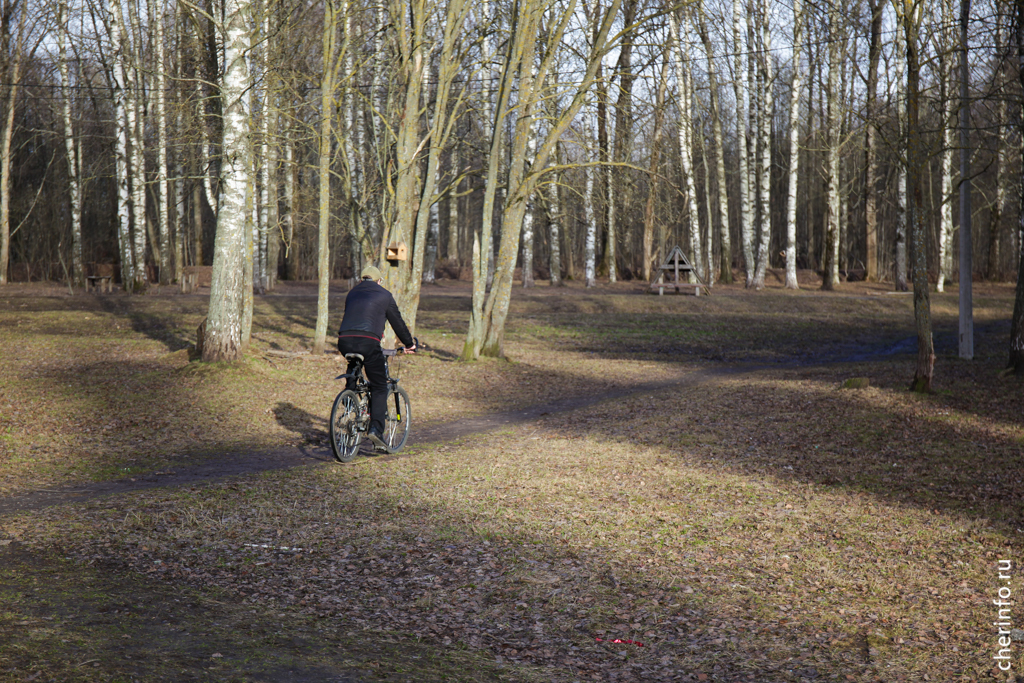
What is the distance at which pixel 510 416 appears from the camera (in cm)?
1277

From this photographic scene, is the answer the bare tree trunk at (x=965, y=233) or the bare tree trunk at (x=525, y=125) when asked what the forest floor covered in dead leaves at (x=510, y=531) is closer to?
the bare tree trunk at (x=965, y=233)

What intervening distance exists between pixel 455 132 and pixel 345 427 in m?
16.9

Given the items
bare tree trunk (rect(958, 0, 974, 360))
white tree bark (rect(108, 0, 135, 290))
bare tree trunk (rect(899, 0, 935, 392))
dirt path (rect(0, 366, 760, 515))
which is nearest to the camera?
dirt path (rect(0, 366, 760, 515))

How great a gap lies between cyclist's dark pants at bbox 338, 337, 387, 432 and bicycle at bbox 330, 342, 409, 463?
0.19 ft

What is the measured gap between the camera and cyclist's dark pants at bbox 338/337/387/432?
328 inches

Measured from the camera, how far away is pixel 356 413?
8.68m

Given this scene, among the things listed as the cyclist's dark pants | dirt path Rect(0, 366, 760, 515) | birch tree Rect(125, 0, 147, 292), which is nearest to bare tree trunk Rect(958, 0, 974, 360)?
dirt path Rect(0, 366, 760, 515)

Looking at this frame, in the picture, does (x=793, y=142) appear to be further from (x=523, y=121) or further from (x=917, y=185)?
(x=917, y=185)

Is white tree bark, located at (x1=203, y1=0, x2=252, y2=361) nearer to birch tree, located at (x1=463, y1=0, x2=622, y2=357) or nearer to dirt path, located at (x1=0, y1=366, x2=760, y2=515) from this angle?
dirt path, located at (x1=0, y1=366, x2=760, y2=515)

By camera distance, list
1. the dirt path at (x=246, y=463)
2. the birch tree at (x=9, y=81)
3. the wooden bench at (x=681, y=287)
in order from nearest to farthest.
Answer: the dirt path at (x=246, y=463) < the birch tree at (x=9, y=81) < the wooden bench at (x=681, y=287)

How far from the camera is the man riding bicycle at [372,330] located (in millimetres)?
8281

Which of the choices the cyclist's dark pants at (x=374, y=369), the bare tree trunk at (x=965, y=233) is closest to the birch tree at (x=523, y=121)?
the bare tree trunk at (x=965, y=233)

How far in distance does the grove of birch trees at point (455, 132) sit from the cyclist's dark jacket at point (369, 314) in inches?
58.5

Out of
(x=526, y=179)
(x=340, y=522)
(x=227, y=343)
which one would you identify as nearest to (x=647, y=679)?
(x=340, y=522)
